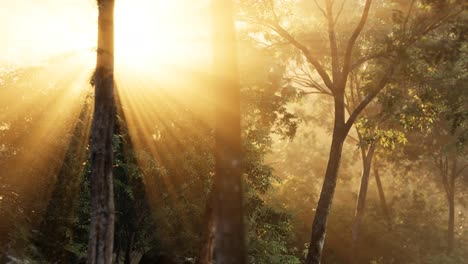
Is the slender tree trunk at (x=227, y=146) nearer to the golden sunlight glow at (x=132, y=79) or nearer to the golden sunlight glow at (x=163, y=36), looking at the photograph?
the golden sunlight glow at (x=132, y=79)

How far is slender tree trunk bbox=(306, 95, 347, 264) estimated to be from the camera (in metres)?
16.8

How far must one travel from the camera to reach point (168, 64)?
18.3m

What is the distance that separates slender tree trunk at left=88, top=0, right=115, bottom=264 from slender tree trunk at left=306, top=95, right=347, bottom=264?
8951 millimetres

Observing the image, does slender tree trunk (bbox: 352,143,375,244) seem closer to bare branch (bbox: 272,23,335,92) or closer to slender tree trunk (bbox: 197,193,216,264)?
bare branch (bbox: 272,23,335,92)

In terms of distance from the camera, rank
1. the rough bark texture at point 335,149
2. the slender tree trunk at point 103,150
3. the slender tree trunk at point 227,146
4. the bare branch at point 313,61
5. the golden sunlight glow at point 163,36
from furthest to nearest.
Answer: the bare branch at point 313,61
the golden sunlight glow at point 163,36
the rough bark texture at point 335,149
the slender tree trunk at point 103,150
the slender tree trunk at point 227,146

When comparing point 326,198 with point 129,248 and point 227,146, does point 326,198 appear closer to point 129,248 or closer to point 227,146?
point 129,248

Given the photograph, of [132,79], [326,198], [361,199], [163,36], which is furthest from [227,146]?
[361,199]

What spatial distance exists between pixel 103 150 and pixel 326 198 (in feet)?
31.2

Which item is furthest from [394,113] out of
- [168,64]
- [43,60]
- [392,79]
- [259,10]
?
[43,60]

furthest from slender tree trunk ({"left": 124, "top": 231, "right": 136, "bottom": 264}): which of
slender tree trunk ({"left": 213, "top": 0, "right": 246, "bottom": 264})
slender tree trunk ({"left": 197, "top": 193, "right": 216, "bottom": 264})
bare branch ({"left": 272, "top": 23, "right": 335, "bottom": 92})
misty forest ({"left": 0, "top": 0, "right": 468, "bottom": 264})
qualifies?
slender tree trunk ({"left": 213, "top": 0, "right": 246, "bottom": 264})

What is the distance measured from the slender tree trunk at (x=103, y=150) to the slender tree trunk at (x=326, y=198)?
8951 mm

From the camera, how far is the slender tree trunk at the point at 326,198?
16750 millimetres

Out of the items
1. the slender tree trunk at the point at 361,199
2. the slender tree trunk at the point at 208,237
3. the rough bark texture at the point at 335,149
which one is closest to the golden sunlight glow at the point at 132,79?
the slender tree trunk at the point at 208,237

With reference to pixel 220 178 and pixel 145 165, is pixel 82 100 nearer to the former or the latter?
pixel 145 165
